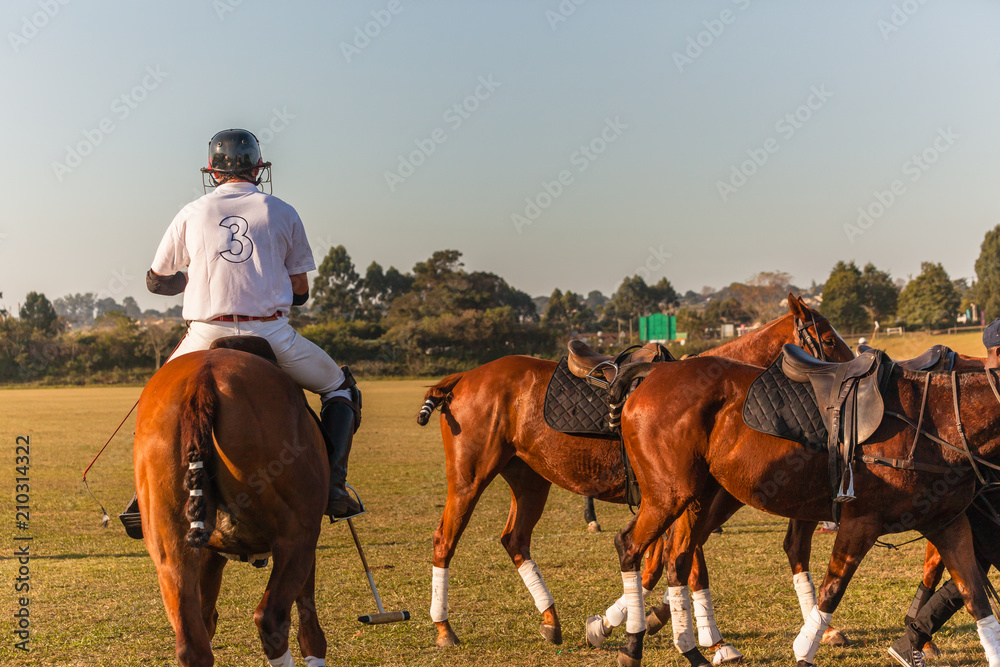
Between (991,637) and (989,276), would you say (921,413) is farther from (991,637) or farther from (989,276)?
(989,276)

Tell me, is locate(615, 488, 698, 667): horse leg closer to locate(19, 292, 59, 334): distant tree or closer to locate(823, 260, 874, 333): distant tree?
locate(823, 260, 874, 333): distant tree

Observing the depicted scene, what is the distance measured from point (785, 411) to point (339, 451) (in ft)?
8.87

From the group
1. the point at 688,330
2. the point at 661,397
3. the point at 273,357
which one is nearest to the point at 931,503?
the point at 661,397

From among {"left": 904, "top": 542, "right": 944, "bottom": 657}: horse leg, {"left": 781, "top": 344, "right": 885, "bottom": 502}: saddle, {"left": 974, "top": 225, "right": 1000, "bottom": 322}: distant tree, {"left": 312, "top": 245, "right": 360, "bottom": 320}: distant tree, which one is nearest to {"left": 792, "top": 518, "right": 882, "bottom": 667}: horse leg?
{"left": 781, "top": 344, "right": 885, "bottom": 502}: saddle

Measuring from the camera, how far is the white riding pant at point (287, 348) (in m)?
4.04

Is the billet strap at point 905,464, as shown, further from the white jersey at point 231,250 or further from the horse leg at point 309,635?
the white jersey at point 231,250

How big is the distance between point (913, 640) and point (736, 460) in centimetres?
168

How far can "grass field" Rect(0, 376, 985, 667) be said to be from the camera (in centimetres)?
573

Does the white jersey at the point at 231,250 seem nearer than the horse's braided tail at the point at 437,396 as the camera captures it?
Yes

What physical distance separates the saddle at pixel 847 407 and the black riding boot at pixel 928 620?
109cm

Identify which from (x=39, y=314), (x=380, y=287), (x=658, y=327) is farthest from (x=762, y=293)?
(x=39, y=314)

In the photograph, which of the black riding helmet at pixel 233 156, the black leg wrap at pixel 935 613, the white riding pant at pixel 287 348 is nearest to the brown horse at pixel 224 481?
the white riding pant at pixel 287 348

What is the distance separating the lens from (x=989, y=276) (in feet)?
241

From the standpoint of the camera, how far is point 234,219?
3996 millimetres
